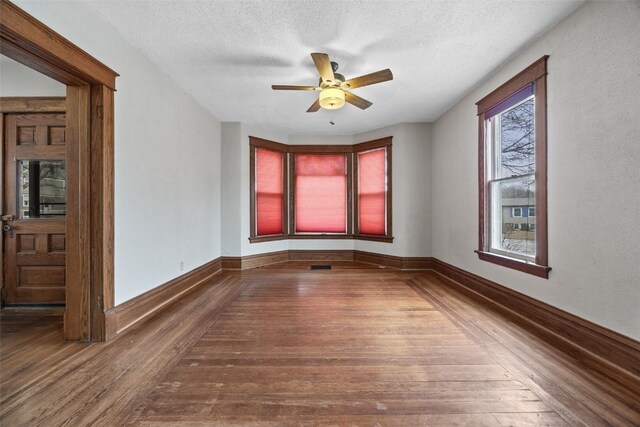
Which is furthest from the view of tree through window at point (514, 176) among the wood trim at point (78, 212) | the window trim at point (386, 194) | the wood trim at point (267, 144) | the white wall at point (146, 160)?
the wood trim at point (78, 212)

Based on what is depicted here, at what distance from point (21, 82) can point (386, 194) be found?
16.7 feet

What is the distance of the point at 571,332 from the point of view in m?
2.04

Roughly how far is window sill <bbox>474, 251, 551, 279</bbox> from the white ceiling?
2112mm

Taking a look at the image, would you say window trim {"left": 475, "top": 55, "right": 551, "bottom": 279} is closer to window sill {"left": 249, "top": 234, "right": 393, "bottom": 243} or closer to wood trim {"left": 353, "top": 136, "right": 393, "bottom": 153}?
wood trim {"left": 353, "top": 136, "right": 393, "bottom": 153}

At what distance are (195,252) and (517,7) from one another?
172 inches

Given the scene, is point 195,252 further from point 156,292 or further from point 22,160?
point 22,160

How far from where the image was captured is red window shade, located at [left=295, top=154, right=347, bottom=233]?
18.2 feet

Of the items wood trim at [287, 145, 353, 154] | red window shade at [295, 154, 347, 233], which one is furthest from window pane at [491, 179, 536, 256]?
wood trim at [287, 145, 353, 154]

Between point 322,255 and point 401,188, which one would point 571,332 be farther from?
point 322,255

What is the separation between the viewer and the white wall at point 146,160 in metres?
2.14

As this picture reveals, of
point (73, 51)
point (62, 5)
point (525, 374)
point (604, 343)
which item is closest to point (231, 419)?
point (525, 374)

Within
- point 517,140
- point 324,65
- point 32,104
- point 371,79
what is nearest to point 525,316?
point 517,140

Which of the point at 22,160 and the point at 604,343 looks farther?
the point at 22,160

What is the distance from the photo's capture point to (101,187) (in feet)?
7.16
